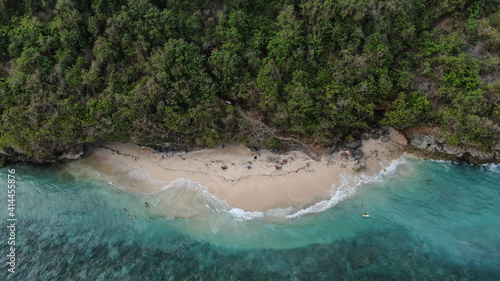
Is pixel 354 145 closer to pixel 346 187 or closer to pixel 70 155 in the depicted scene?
pixel 346 187

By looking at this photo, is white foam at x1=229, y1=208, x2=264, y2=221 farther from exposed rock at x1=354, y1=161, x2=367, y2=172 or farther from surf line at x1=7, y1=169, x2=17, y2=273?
surf line at x1=7, y1=169, x2=17, y2=273

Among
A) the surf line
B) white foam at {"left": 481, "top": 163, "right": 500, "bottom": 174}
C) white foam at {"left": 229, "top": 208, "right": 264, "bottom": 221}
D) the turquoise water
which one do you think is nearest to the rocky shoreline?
white foam at {"left": 481, "top": 163, "right": 500, "bottom": 174}

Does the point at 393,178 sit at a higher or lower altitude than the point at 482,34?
lower

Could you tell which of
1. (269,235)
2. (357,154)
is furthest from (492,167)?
(269,235)

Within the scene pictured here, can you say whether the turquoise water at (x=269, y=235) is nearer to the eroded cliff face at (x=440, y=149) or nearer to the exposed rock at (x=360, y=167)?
the eroded cliff face at (x=440, y=149)

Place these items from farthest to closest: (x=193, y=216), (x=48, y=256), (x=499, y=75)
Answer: (x=499, y=75), (x=193, y=216), (x=48, y=256)

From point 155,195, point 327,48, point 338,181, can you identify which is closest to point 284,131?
point 338,181

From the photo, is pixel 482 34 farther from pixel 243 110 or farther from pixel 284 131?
pixel 243 110
